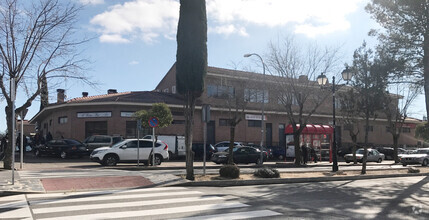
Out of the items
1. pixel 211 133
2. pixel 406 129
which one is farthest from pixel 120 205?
pixel 406 129

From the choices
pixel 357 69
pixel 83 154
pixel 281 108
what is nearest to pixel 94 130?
pixel 83 154

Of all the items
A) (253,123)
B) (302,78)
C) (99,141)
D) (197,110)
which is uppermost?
(302,78)

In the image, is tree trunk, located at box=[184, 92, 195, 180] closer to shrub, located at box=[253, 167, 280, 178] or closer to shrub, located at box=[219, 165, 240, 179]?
shrub, located at box=[219, 165, 240, 179]

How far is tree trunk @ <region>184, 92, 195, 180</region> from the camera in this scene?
13039mm

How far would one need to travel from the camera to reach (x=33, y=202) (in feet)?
27.6

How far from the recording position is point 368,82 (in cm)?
1914

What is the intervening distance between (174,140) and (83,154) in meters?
6.65

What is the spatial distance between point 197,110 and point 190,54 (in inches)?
942

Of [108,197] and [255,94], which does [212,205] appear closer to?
[108,197]

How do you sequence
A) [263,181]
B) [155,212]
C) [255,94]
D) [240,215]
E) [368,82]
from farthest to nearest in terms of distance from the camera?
[255,94], [368,82], [263,181], [155,212], [240,215]

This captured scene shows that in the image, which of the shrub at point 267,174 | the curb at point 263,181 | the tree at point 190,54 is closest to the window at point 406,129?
the curb at point 263,181

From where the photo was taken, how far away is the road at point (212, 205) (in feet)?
24.1

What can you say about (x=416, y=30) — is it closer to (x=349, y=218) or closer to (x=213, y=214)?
(x=349, y=218)

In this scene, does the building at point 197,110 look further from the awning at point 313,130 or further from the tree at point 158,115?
the tree at point 158,115
